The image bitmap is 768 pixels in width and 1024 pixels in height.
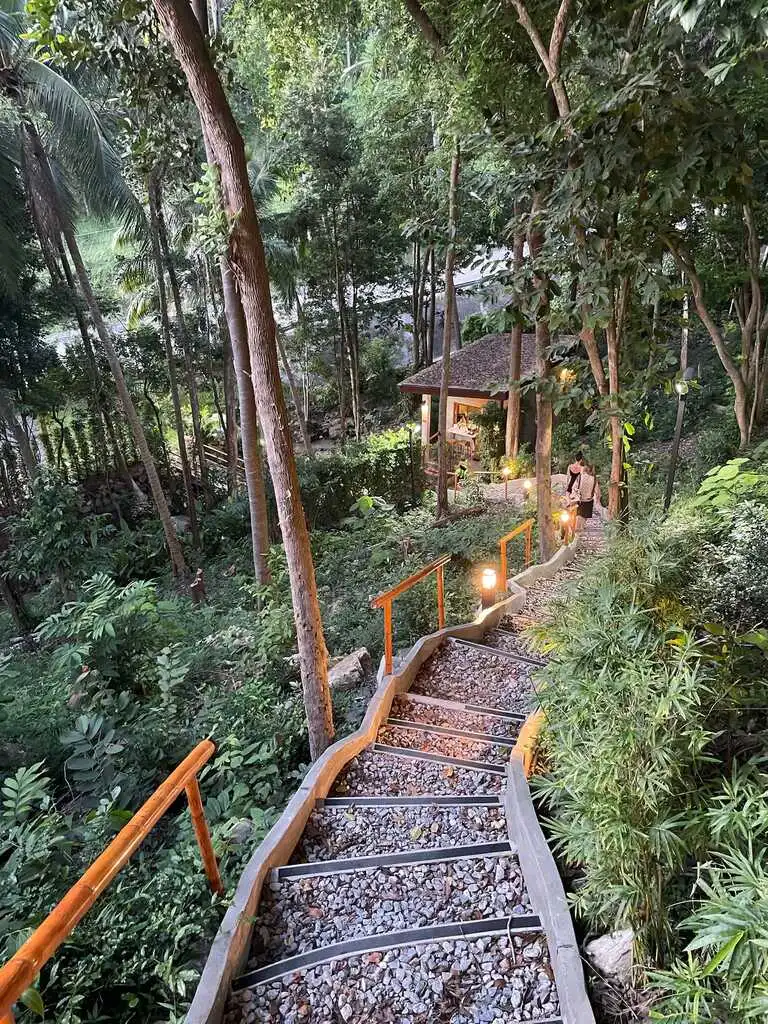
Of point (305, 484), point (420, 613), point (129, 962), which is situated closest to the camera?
point (129, 962)

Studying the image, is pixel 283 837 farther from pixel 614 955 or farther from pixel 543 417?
pixel 543 417

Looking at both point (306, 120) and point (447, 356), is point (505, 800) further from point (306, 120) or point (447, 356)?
point (306, 120)

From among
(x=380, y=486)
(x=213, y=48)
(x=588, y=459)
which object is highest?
(x=213, y=48)

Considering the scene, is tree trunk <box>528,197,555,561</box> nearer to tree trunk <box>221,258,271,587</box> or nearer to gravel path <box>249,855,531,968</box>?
tree trunk <box>221,258,271,587</box>

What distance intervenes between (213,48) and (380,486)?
9.63m

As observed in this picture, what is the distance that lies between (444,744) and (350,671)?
1552mm

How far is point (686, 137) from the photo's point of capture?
13.2 feet

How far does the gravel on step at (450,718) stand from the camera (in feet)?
14.9

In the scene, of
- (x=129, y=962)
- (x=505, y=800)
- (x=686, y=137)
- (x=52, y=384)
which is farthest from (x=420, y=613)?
(x=52, y=384)

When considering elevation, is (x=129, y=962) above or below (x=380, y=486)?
above

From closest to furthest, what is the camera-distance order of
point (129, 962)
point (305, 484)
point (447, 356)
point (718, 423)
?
point (129, 962) → point (447, 356) → point (305, 484) → point (718, 423)

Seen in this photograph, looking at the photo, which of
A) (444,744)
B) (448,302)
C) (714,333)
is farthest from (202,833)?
(448,302)

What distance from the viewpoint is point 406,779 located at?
411 cm

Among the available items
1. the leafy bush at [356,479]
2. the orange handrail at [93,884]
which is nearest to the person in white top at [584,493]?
the leafy bush at [356,479]
